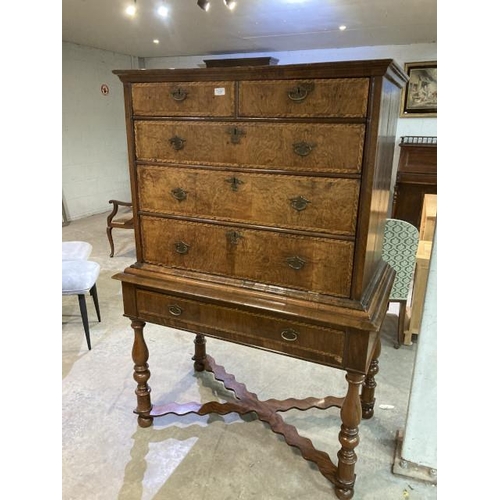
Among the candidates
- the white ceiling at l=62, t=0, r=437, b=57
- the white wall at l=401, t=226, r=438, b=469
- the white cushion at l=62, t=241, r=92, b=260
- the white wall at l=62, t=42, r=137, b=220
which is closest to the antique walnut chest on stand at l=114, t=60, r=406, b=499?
the white wall at l=401, t=226, r=438, b=469

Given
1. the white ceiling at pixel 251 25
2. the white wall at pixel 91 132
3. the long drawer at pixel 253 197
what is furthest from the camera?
the white wall at pixel 91 132

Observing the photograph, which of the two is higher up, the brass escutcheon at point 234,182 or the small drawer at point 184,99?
the small drawer at point 184,99

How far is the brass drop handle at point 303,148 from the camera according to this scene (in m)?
1.20

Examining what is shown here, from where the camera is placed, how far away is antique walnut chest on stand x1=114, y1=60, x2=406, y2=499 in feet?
3.84

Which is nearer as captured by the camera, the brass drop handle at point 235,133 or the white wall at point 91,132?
the brass drop handle at point 235,133

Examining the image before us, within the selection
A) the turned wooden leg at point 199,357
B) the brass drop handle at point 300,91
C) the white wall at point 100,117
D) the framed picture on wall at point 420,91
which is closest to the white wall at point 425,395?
the brass drop handle at point 300,91

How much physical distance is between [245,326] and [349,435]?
0.55m

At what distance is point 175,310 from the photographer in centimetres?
159

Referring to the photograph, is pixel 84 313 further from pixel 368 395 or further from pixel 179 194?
pixel 368 395

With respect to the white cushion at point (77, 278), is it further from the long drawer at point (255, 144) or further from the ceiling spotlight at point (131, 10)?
the ceiling spotlight at point (131, 10)

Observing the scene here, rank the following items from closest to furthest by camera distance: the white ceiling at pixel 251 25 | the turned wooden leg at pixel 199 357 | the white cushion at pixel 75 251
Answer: the turned wooden leg at pixel 199 357 → the white cushion at pixel 75 251 → the white ceiling at pixel 251 25

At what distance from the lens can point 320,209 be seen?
4.09 feet

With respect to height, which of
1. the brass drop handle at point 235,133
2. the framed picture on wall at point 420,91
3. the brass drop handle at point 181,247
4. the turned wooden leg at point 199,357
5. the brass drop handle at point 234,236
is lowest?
the turned wooden leg at point 199,357
